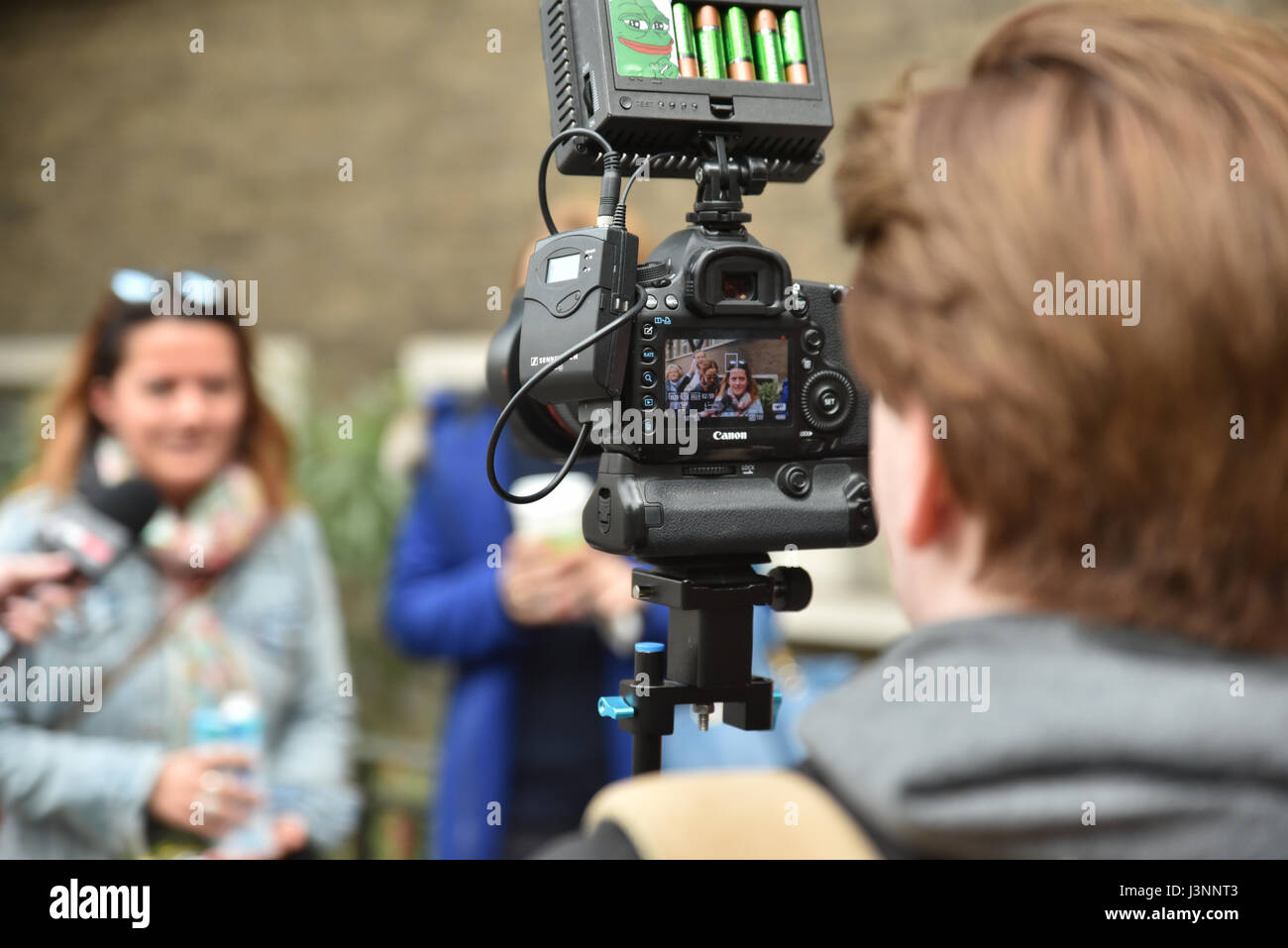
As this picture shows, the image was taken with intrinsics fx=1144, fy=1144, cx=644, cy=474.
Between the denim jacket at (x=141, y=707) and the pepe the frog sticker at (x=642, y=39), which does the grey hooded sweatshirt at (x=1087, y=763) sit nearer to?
the pepe the frog sticker at (x=642, y=39)

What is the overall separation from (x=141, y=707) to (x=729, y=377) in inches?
47.4

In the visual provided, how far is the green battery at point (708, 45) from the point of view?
105 cm

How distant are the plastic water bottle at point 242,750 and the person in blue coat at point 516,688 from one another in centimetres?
33

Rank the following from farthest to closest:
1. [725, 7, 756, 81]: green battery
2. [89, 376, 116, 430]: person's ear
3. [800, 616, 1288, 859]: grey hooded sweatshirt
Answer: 1. [89, 376, 116, 430]: person's ear
2. [725, 7, 756, 81]: green battery
3. [800, 616, 1288, 859]: grey hooded sweatshirt

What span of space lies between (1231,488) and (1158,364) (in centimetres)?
8

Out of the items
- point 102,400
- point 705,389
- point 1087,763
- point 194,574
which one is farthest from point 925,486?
point 102,400

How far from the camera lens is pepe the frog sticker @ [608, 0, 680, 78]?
3.29 ft

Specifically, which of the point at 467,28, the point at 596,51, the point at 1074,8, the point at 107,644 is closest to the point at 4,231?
the point at 467,28

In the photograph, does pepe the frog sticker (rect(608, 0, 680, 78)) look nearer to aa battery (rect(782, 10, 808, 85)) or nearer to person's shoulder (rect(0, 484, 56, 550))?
aa battery (rect(782, 10, 808, 85))

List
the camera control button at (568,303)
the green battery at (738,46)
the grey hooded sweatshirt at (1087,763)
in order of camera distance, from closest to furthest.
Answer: the grey hooded sweatshirt at (1087,763) → the camera control button at (568,303) → the green battery at (738,46)

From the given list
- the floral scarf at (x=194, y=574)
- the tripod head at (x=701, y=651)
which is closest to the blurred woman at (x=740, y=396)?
the tripod head at (x=701, y=651)

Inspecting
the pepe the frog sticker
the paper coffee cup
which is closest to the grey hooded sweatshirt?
the pepe the frog sticker

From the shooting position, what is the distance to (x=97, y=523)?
5.76 feet

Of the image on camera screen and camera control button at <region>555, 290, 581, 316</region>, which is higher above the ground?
camera control button at <region>555, 290, 581, 316</region>
